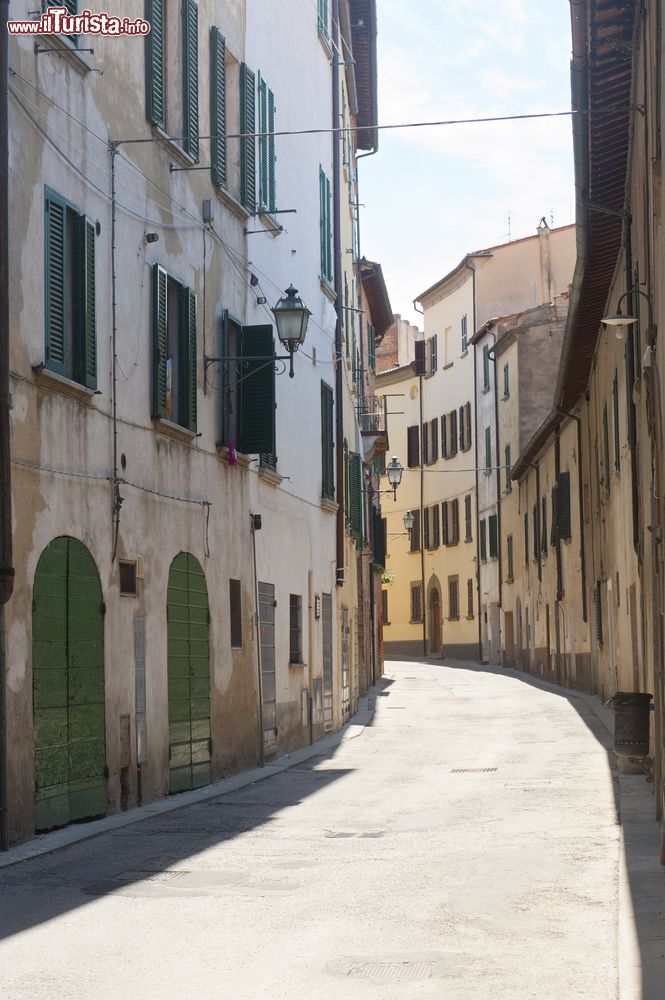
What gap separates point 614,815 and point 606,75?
734 cm

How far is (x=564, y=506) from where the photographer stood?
33.0 m

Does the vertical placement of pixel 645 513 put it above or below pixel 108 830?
above

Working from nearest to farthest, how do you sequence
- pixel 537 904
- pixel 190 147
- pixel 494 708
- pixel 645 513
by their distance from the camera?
pixel 537 904 < pixel 645 513 < pixel 190 147 < pixel 494 708

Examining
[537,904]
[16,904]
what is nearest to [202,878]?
[16,904]

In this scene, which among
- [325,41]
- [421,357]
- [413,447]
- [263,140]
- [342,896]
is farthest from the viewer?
[413,447]

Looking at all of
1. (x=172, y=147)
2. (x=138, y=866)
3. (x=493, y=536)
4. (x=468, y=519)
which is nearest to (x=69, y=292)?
(x=172, y=147)

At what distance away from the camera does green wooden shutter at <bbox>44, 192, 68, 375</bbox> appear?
12.2 meters

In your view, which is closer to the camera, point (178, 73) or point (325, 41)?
point (178, 73)

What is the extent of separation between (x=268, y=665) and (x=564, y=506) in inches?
558

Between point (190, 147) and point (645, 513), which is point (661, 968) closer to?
point (645, 513)

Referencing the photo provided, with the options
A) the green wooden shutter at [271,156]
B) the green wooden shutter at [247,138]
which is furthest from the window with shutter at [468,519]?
the green wooden shutter at [247,138]

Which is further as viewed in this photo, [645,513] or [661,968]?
[645,513]

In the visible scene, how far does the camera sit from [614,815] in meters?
12.7

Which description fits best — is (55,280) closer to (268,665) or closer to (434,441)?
(268,665)
